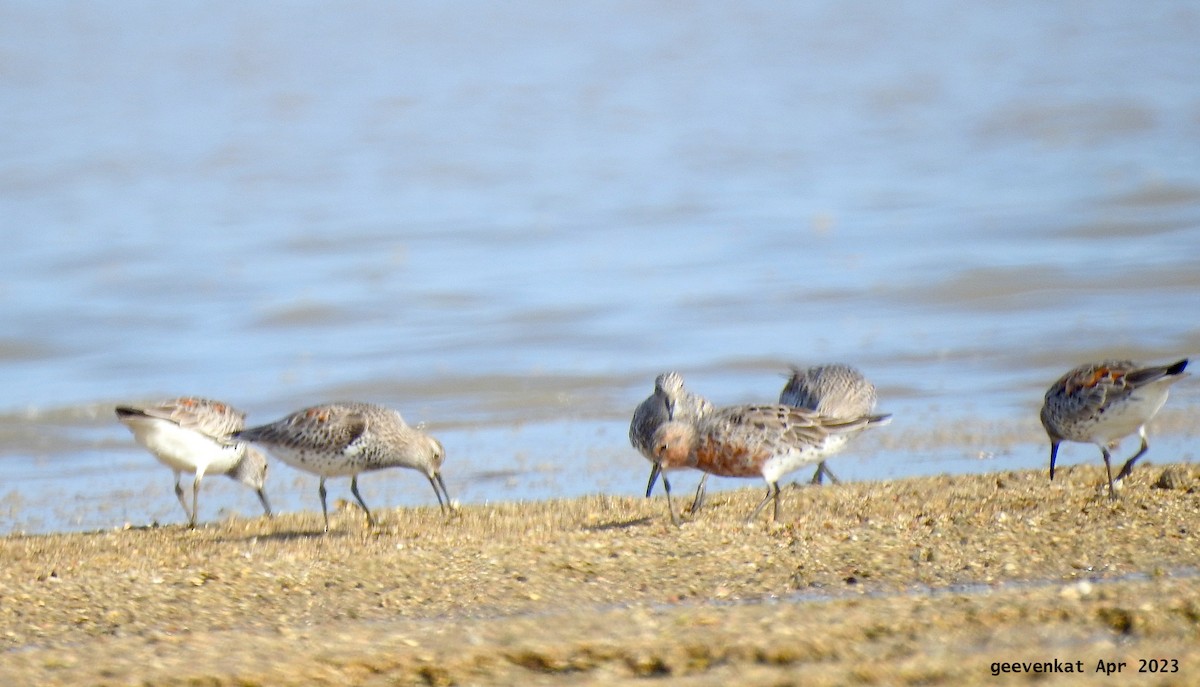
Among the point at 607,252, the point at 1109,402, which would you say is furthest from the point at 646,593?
the point at 607,252

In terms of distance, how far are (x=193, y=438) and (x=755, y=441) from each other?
12.3ft

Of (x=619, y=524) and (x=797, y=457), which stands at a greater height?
(x=797, y=457)

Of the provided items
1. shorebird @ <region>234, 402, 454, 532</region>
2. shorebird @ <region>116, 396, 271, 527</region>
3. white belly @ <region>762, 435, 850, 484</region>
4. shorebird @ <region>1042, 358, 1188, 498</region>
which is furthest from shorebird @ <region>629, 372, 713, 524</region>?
shorebird @ <region>116, 396, 271, 527</region>

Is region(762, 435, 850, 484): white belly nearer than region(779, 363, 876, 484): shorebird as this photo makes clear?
Yes

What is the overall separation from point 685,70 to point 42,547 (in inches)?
984

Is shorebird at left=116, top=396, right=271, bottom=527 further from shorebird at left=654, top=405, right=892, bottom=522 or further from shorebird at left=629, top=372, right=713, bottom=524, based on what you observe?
shorebird at left=654, top=405, right=892, bottom=522

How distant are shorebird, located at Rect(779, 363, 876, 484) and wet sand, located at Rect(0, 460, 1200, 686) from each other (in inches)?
31.7

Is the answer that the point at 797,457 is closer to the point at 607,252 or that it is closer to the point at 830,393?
the point at 830,393

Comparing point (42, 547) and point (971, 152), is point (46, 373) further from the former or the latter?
point (971, 152)

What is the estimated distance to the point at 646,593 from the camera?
22.1 ft

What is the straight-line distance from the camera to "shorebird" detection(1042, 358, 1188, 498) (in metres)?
8.96

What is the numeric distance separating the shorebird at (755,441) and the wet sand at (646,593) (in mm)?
299

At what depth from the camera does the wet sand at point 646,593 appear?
5.48 meters

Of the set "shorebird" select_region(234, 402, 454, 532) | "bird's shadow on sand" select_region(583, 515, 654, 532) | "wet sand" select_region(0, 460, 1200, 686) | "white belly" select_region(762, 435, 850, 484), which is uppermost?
"shorebird" select_region(234, 402, 454, 532)
